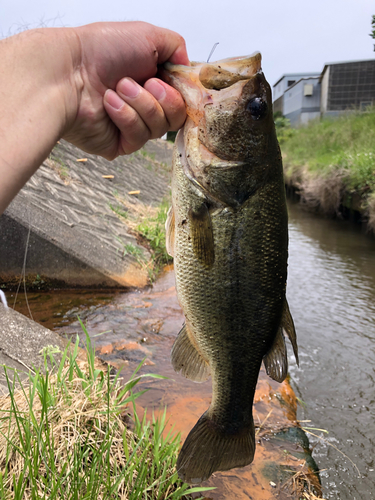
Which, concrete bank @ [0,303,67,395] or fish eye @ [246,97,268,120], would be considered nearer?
fish eye @ [246,97,268,120]

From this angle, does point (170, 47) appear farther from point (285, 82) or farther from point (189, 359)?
point (285, 82)

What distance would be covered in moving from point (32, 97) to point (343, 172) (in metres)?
12.8

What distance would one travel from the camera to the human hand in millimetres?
1772

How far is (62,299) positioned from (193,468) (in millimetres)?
3957

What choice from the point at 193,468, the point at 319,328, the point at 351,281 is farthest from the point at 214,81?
the point at 351,281

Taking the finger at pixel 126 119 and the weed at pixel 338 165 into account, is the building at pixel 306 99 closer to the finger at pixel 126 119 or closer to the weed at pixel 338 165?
the weed at pixel 338 165

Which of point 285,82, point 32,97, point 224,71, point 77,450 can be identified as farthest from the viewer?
point 285,82

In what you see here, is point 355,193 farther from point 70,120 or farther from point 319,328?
point 70,120

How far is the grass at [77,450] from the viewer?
Answer: 2070mm

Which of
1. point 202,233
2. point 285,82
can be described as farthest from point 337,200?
point 285,82

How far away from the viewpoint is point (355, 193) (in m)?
12.2

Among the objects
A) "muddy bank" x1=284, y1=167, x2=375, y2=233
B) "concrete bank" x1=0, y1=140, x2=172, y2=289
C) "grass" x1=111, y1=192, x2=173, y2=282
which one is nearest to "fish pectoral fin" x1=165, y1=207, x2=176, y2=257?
"concrete bank" x1=0, y1=140, x2=172, y2=289

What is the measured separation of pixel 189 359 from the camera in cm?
209

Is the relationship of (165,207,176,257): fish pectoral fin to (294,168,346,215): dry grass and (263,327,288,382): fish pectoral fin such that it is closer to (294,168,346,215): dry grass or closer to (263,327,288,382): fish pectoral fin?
(263,327,288,382): fish pectoral fin
